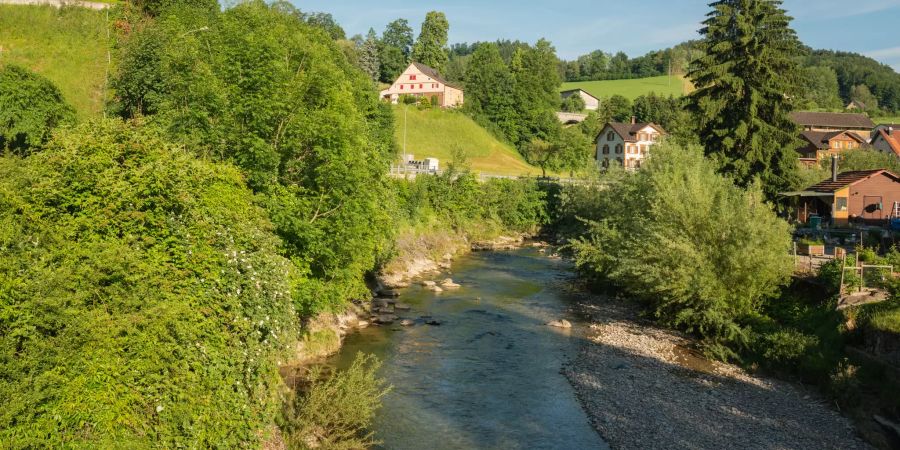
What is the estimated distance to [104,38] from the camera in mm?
61125

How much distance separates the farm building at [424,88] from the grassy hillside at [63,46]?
49535 millimetres

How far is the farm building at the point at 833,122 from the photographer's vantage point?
10906cm

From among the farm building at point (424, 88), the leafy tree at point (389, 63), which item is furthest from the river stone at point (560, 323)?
the leafy tree at point (389, 63)

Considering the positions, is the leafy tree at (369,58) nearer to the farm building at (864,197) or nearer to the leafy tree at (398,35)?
the leafy tree at (398,35)

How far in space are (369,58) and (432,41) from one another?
882 inches

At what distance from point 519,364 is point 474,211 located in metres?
37.8

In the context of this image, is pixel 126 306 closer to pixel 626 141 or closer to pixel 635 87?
pixel 626 141

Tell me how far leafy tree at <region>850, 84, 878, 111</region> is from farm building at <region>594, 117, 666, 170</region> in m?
111

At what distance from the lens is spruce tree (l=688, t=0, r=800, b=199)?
39.4 metres

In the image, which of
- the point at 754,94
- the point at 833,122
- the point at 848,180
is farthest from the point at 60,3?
the point at 833,122

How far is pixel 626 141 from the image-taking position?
9675 centimetres

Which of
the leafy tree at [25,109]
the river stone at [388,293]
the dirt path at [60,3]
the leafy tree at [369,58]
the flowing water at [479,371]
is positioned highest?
the leafy tree at [369,58]

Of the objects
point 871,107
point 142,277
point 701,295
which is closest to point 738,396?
point 701,295

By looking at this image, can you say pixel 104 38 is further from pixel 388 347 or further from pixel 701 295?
pixel 701 295
